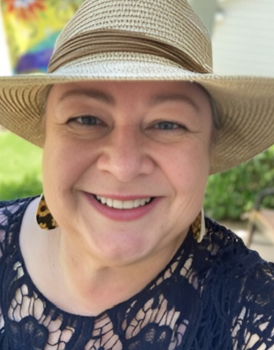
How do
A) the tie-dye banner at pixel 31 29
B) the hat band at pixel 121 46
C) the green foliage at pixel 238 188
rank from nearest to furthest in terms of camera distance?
the hat band at pixel 121 46 → the green foliage at pixel 238 188 → the tie-dye banner at pixel 31 29

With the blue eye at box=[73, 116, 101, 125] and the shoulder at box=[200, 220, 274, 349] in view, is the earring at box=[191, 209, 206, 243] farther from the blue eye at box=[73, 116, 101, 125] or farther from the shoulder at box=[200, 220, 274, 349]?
the blue eye at box=[73, 116, 101, 125]

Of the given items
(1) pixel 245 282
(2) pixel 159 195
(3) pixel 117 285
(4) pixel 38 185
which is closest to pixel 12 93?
(2) pixel 159 195

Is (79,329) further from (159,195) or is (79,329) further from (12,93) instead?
(12,93)

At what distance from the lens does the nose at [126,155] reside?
141 cm

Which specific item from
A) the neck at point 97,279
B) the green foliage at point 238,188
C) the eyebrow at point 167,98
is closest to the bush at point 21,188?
the green foliage at point 238,188

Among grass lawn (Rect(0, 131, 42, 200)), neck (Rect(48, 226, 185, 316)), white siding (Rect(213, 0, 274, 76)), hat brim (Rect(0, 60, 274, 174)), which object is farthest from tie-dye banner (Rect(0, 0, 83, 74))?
neck (Rect(48, 226, 185, 316))

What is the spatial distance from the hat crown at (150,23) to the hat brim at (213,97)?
0.28 feet

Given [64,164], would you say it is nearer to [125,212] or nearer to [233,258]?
[125,212]

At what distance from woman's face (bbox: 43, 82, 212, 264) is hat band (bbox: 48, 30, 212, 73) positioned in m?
0.06

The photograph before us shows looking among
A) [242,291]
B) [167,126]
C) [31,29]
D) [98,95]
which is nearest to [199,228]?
[242,291]

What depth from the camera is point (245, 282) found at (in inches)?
61.7

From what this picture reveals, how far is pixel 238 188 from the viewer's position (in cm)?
570

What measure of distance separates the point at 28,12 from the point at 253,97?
679 centimetres

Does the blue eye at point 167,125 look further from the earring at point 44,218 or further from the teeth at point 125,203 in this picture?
the earring at point 44,218
